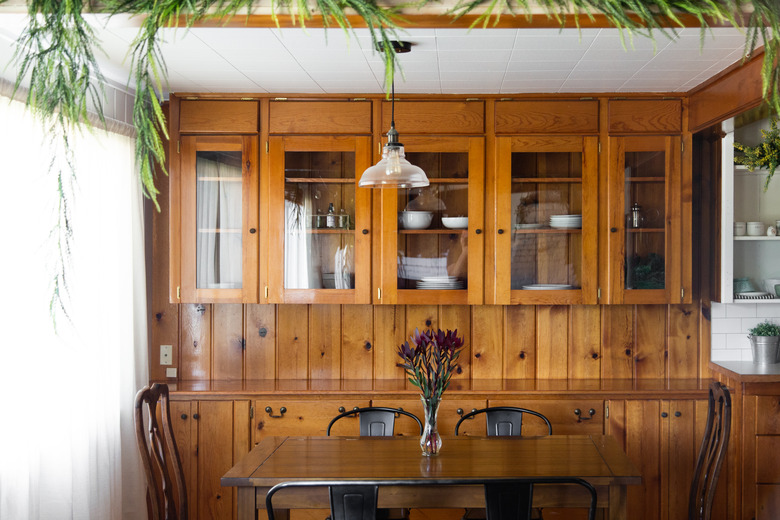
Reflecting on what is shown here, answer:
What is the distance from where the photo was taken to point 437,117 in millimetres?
3557

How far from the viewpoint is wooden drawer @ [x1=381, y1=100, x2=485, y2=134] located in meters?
3.55

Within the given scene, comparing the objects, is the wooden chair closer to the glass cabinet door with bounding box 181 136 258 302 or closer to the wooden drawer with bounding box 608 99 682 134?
the glass cabinet door with bounding box 181 136 258 302

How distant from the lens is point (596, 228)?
139 inches

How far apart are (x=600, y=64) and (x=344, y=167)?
4.52 feet

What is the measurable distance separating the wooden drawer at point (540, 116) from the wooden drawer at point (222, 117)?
1324mm

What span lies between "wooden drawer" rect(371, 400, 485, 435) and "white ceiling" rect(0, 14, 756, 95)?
163cm

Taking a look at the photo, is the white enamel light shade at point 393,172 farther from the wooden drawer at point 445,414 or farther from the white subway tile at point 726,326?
the white subway tile at point 726,326

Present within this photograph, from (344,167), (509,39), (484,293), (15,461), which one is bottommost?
(15,461)

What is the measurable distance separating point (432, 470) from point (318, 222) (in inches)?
62.9

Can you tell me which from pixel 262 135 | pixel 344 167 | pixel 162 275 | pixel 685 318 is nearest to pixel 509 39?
pixel 344 167

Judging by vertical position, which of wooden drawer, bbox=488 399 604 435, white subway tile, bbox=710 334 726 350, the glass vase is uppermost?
white subway tile, bbox=710 334 726 350

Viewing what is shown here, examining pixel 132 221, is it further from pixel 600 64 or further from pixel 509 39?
pixel 600 64

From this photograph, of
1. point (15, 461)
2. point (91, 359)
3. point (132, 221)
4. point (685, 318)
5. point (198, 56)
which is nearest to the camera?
point (15, 461)

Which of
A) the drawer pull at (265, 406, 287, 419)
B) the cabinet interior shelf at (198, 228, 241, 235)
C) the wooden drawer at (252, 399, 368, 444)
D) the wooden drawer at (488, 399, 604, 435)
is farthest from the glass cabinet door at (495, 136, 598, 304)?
the cabinet interior shelf at (198, 228, 241, 235)
